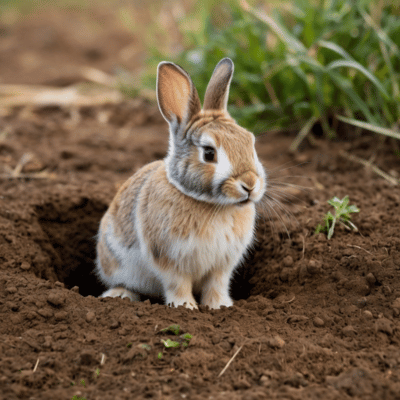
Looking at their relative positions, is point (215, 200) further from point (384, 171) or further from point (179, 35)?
point (179, 35)

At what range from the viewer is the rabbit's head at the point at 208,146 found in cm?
294

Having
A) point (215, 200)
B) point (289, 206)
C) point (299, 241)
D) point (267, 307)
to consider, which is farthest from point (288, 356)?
point (289, 206)

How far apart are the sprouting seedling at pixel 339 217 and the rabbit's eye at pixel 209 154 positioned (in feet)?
3.60

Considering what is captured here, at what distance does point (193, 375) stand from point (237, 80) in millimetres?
3767

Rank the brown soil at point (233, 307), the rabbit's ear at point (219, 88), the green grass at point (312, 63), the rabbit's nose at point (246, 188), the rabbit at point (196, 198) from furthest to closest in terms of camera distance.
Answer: the green grass at point (312, 63), the rabbit's ear at point (219, 88), the rabbit at point (196, 198), the rabbit's nose at point (246, 188), the brown soil at point (233, 307)

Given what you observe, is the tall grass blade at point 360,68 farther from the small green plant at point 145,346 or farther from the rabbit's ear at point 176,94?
the small green plant at point 145,346

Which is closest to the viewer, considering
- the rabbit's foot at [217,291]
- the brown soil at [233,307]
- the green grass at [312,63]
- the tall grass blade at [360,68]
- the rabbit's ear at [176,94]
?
the brown soil at [233,307]

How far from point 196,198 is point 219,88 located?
2.47 feet

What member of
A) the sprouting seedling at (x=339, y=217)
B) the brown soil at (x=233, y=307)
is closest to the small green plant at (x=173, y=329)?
the brown soil at (x=233, y=307)

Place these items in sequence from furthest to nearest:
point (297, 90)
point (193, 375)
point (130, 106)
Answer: point (130, 106) < point (297, 90) < point (193, 375)

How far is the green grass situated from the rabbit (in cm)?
163

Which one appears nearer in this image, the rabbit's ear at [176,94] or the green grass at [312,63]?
the rabbit's ear at [176,94]

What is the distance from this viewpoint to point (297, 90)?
521 centimetres

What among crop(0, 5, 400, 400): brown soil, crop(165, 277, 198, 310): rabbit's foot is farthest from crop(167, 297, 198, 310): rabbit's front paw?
crop(0, 5, 400, 400): brown soil
